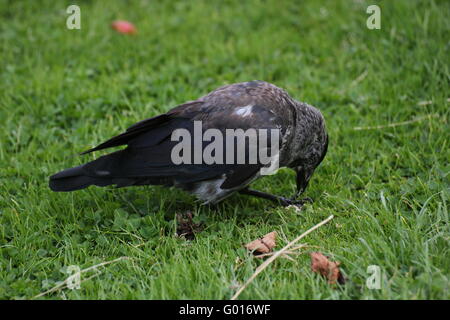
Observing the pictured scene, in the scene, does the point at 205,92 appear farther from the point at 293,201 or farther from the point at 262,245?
the point at 262,245

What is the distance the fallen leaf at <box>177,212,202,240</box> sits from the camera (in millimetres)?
3730

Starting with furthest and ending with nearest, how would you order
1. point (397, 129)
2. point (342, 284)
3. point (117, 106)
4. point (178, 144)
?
point (117, 106)
point (397, 129)
point (178, 144)
point (342, 284)

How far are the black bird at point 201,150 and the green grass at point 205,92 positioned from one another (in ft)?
0.80

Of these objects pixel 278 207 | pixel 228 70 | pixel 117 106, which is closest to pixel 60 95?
pixel 117 106

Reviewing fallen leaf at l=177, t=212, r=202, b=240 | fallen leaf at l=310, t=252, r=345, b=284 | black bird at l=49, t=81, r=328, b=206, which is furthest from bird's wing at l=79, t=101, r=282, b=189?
fallen leaf at l=310, t=252, r=345, b=284

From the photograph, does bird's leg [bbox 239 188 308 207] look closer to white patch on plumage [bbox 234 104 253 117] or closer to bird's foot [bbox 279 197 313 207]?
bird's foot [bbox 279 197 313 207]

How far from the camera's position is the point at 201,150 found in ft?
12.5

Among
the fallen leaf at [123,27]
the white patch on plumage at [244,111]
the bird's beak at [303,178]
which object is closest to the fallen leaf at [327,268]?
the bird's beak at [303,178]

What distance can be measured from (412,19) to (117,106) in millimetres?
3232

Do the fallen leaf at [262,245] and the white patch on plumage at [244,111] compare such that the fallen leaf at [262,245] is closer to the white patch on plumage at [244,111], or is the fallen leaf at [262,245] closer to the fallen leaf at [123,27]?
the white patch on plumage at [244,111]

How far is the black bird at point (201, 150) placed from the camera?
148 inches

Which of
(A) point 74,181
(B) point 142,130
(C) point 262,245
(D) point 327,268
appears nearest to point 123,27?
(B) point 142,130

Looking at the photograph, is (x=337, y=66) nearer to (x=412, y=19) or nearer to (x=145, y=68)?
(x=412, y=19)

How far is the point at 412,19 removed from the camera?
5676 mm
